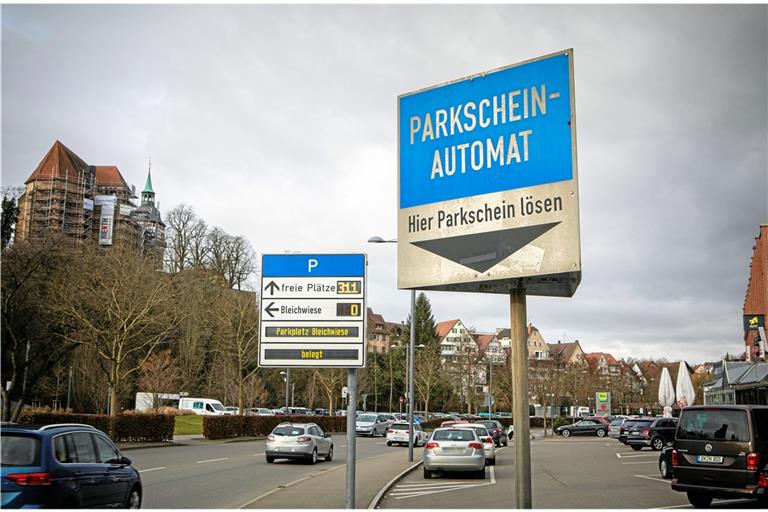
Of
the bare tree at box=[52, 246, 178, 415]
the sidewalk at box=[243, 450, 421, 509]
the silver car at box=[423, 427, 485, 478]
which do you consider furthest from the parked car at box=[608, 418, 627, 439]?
the silver car at box=[423, 427, 485, 478]

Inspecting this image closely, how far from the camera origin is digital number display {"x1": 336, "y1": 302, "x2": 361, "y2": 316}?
8812 millimetres

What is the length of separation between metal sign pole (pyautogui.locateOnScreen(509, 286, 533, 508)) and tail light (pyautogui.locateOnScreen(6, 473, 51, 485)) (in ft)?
21.2

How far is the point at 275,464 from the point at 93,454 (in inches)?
588

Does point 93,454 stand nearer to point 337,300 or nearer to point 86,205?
point 337,300

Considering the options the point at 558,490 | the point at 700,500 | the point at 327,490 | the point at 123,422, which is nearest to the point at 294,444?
the point at 327,490

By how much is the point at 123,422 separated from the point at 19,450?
25.4 m

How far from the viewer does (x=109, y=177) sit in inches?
4638

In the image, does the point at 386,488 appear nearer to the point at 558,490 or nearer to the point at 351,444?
the point at 558,490

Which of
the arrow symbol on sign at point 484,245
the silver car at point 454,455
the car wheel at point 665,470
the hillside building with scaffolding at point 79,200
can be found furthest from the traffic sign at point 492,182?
the hillside building with scaffolding at point 79,200

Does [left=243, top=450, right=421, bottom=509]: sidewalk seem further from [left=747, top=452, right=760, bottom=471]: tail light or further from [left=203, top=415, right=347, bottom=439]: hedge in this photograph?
[left=203, top=415, right=347, bottom=439]: hedge

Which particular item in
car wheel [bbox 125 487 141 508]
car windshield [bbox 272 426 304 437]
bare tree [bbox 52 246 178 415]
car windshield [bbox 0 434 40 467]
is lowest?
car wheel [bbox 125 487 141 508]

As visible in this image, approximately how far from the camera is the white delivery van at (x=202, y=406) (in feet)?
195

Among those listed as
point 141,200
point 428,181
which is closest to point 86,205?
point 141,200

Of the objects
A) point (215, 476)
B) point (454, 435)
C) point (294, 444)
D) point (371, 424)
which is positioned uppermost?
point (454, 435)
